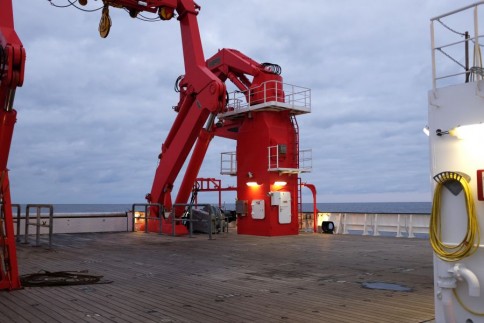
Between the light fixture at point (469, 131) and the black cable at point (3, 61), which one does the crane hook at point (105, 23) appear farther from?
the light fixture at point (469, 131)

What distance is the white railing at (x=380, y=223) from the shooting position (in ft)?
57.5

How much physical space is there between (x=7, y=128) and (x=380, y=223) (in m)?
14.9

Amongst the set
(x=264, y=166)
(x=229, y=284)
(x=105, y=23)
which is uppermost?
(x=105, y=23)

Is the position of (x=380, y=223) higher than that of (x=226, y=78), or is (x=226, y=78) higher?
(x=226, y=78)

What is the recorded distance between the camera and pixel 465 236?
4.87 meters

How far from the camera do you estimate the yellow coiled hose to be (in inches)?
190

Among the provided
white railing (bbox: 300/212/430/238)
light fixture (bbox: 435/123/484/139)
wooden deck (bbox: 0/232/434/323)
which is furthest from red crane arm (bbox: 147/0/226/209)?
light fixture (bbox: 435/123/484/139)

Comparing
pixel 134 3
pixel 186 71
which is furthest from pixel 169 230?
pixel 134 3

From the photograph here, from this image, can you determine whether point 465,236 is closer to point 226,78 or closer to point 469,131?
point 469,131

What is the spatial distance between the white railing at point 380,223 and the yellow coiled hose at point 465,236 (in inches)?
495

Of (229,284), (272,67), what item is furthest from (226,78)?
(229,284)

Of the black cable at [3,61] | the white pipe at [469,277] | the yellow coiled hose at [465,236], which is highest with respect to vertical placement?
the black cable at [3,61]

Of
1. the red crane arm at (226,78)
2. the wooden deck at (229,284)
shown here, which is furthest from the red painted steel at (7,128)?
the red crane arm at (226,78)

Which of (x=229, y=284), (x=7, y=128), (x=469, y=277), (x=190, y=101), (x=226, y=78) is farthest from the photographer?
(x=226, y=78)
